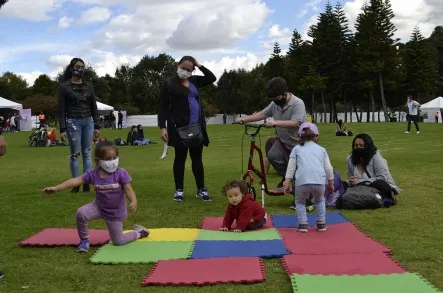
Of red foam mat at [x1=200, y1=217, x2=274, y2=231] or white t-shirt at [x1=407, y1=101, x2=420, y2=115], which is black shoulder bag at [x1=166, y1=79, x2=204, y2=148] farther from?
white t-shirt at [x1=407, y1=101, x2=420, y2=115]

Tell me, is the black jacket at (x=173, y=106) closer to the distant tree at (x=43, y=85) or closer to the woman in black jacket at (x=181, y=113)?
the woman in black jacket at (x=181, y=113)

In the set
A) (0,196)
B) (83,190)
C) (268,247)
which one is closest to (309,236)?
(268,247)

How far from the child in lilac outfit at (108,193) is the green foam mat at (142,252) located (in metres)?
0.19

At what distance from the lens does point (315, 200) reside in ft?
21.1

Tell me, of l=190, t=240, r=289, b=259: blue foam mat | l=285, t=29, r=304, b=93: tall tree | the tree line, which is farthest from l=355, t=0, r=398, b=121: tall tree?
l=190, t=240, r=289, b=259: blue foam mat

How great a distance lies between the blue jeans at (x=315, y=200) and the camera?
6371 mm

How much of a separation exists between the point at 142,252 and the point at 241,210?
1563 mm

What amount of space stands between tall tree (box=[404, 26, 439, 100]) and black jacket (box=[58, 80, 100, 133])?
62.5 m

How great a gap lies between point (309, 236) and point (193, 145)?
2.92 meters

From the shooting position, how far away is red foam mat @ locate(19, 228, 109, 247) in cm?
580

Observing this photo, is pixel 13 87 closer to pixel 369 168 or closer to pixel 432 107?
pixel 432 107

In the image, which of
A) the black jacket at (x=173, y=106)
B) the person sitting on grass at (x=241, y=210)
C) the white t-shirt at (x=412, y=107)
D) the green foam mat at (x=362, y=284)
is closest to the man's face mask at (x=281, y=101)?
the black jacket at (x=173, y=106)

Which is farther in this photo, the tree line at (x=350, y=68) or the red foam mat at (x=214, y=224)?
the tree line at (x=350, y=68)

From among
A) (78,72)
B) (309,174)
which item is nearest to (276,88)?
(309,174)
